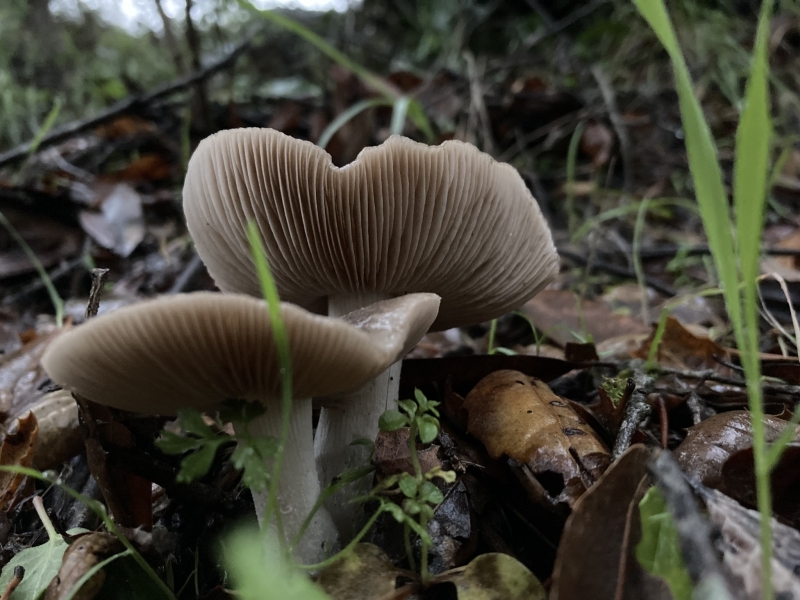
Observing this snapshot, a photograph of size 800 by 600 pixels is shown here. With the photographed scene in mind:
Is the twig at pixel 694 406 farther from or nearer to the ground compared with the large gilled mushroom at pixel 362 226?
nearer to the ground

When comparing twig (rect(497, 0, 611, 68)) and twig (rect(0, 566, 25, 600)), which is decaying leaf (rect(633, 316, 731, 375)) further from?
twig (rect(497, 0, 611, 68))

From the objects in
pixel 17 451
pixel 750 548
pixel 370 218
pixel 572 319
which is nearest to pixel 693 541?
pixel 750 548

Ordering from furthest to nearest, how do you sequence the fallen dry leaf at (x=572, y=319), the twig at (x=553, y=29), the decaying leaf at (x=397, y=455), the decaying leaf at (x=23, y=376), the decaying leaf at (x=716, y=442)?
the twig at (x=553, y=29) < the fallen dry leaf at (x=572, y=319) < the decaying leaf at (x=23, y=376) < the decaying leaf at (x=397, y=455) < the decaying leaf at (x=716, y=442)

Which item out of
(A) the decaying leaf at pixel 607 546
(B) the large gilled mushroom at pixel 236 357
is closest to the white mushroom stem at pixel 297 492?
(B) the large gilled mushroom at pixel 236 357

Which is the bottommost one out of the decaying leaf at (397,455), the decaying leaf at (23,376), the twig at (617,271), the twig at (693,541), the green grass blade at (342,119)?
the twig at (617,271)

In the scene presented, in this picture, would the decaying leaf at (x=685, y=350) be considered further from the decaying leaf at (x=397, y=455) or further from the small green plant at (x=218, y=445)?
the small green plant at (x=218, y=445)

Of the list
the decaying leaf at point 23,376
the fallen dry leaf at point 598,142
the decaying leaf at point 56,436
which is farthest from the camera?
the fallen dry leaf at point 598,142

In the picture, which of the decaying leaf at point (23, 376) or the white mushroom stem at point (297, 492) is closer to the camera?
the white mushroom stem at point (297, 492)

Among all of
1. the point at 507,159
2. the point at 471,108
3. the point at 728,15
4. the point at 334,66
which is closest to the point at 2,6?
the point at 334,66
